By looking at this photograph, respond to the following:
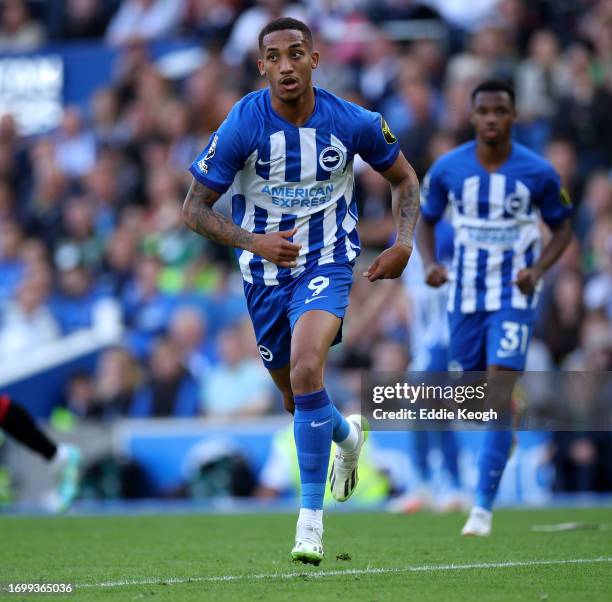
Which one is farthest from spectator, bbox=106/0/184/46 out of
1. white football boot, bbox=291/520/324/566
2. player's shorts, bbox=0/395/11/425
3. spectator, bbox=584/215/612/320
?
white football boot, bbox=291/520/324/566

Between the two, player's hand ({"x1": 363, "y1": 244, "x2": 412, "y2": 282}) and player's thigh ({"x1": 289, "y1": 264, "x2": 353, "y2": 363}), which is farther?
player's hand ({"x1": 363, "y1": 244, "x2": 412, "y2": 282})

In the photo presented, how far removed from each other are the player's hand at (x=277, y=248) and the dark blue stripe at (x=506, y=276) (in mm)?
2754

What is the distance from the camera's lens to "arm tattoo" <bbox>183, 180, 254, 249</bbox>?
6.02m

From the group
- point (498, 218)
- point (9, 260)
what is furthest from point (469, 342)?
point (9, 260)

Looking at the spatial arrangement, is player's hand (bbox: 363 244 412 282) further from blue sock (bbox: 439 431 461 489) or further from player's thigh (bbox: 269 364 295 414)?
blue sock (bbox: 439 431 461 489)

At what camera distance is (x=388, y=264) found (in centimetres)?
606

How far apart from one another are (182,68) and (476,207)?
9.70 m

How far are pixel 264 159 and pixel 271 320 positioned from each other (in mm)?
780

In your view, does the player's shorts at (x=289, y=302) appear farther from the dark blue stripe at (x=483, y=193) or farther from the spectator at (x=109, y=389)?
the spectator at (x=109, y=389)

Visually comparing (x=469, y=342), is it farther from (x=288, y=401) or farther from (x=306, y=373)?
(x=306, y=373)

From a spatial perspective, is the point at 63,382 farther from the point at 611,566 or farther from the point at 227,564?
the point at 611,566

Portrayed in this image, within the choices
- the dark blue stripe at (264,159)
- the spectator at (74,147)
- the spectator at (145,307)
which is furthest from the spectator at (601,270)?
the spectator at (74,147)

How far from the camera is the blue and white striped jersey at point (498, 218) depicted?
8.41 metres

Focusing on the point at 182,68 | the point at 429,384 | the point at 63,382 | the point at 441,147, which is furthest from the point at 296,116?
the point at 182,68
